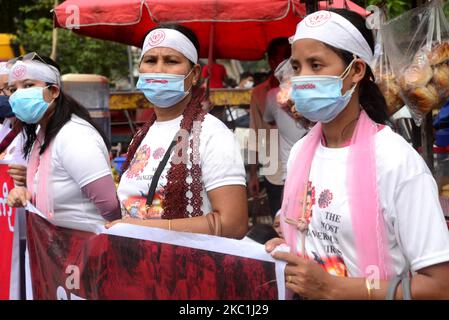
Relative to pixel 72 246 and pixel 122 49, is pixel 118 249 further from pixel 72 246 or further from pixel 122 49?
pixel 122 49

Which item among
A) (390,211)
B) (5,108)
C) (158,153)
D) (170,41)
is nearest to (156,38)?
(170,41)

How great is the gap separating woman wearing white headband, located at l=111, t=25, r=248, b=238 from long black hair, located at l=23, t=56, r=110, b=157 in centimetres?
49

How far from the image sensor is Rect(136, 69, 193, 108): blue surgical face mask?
2.94m

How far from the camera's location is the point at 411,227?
1.88 meters

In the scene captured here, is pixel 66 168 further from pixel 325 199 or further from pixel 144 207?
pixel 325 199

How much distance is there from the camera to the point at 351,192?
2023 mm

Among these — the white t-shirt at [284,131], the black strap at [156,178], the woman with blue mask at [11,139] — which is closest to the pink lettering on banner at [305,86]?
the black strap at [156,178]

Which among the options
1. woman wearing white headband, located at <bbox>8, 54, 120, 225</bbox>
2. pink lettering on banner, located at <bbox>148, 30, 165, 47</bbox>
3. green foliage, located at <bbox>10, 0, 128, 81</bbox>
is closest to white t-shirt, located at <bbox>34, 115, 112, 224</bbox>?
woman wearing white headband, located at <bbox>8, 54, 120, 225</bbox>

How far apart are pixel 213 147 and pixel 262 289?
2.59 ft

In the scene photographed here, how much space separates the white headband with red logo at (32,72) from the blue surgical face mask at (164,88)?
0.85 meters

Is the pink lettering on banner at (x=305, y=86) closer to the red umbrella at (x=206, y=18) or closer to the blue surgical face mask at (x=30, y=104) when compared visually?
the blue surgical face mask at (x=30, y=104)

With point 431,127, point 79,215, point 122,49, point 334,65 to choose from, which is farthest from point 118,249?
point 122,49

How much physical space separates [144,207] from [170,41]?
0.78 m

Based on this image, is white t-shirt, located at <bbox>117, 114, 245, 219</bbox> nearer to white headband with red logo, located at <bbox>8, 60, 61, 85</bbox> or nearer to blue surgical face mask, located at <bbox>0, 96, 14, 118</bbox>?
white headband with red logo, located at <bbox>8, 60, 61, 85</bbox>
